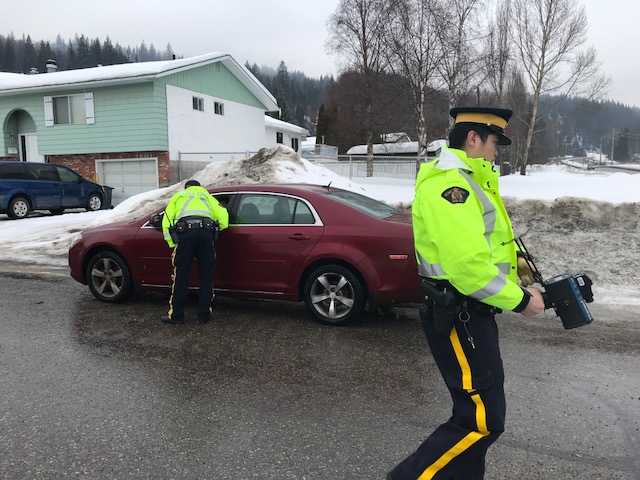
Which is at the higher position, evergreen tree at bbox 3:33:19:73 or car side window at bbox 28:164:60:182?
evergreen tree at bbox 3:33:19:73

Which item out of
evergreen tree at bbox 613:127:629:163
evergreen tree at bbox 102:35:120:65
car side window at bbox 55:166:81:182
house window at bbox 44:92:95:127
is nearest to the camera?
car side window at bbox 55:166:81:182

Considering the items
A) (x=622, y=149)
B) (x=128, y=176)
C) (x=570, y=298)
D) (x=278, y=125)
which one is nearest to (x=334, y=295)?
(x=570, y=298)

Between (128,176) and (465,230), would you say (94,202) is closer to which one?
(128,176)

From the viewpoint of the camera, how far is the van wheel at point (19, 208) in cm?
1485

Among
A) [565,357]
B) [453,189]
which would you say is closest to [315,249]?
[565,357]

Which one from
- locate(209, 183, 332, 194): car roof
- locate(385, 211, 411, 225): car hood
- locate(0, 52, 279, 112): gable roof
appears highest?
locate(0, 52, 279, 112): gable roof

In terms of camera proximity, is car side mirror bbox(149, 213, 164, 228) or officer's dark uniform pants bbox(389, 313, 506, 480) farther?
car side mirror bbox(149, 213, 164, 228)

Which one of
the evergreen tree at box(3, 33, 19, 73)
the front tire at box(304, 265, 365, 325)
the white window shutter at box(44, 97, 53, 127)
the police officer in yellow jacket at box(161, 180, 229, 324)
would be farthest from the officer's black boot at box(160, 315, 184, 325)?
the evergreen tree at box(3, 33, 19, 73)

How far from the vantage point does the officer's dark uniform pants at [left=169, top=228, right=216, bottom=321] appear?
5.30m

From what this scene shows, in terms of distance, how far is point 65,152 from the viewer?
2067 cm

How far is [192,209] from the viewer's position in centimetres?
527

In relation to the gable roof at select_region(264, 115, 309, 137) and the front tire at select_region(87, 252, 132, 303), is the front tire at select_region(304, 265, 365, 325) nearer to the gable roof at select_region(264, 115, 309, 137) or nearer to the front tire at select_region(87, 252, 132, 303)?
the front tire at select_region(87, 252, 132, 303)

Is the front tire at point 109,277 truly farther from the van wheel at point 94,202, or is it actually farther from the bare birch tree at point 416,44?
the bare birch tree at point 416,44

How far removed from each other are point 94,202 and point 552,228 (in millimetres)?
14730
